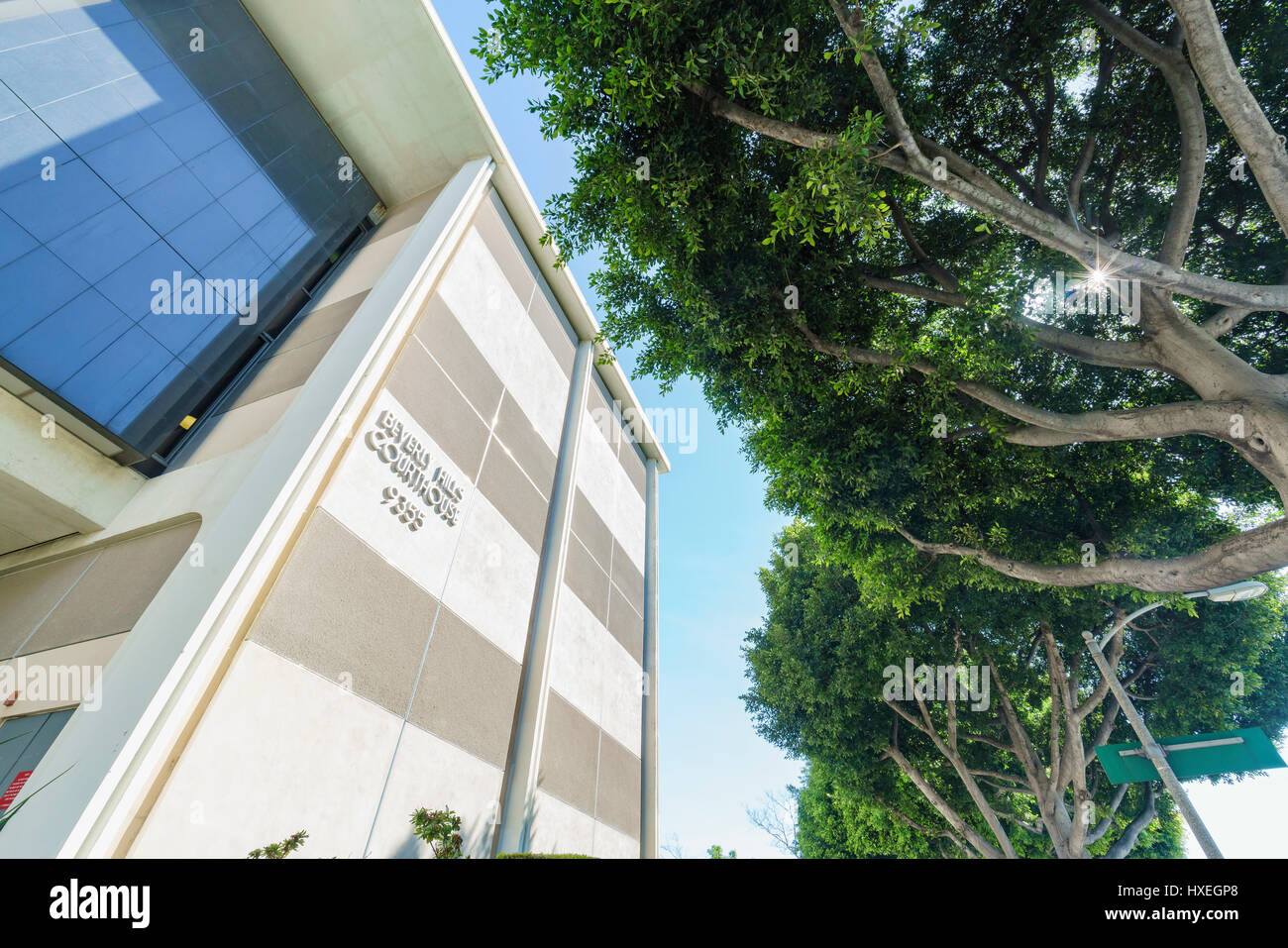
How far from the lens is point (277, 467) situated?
6902mm

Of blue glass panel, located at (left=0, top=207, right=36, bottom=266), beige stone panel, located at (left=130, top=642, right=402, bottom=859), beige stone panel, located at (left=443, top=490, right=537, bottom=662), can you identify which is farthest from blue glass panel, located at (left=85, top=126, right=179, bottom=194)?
beige stone panel, located at (left=130, top=642, right=402, bottom=859)

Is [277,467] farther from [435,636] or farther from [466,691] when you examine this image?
[466,691]

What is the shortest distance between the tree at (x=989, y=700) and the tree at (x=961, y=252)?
3871mm

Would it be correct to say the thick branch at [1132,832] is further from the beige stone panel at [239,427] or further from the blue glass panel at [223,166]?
the blue glass panel at [223,166]

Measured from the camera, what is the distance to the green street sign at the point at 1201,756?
23.7ft

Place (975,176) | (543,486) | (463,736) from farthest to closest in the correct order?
(543,486) → (463,736) → (975,176)

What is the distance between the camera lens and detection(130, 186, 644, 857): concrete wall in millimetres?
5742

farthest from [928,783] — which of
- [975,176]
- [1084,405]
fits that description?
[975,176]

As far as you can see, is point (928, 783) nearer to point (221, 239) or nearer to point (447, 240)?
point (447, 240)

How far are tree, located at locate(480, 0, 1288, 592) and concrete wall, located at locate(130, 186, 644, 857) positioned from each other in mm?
3336

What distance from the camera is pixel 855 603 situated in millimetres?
15336

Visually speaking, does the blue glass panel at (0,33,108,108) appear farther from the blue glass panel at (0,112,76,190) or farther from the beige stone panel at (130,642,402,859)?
the beige stone panel at (130,642,402,859)
